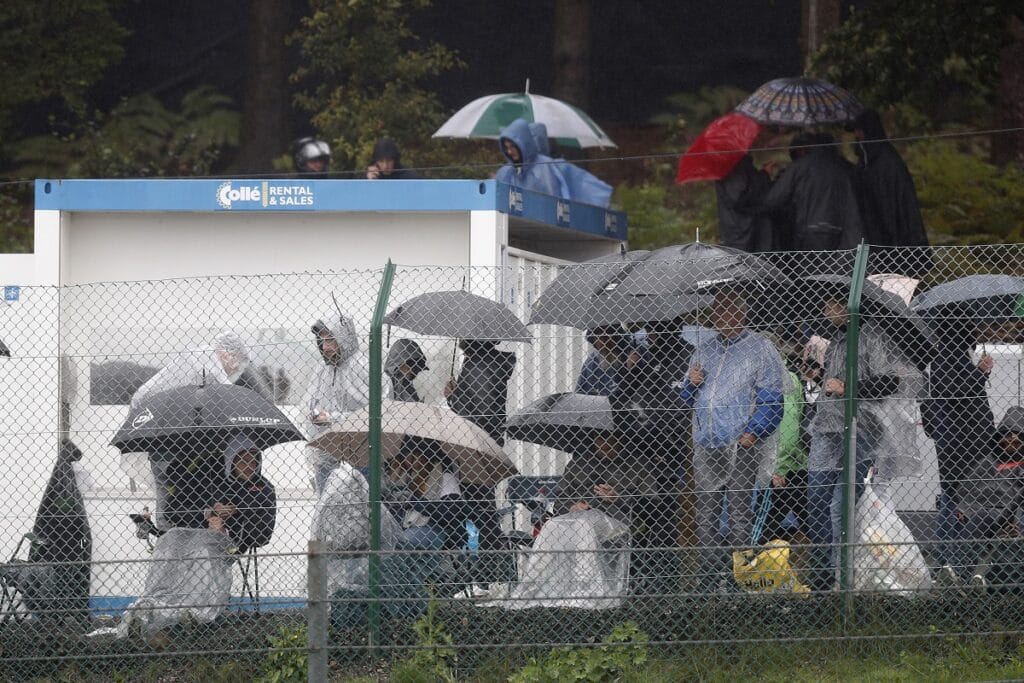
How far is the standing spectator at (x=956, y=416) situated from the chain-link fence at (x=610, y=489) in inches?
0.5

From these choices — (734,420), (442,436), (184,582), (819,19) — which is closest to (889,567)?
(734,420)

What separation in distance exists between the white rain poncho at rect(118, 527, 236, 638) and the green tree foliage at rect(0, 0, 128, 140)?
9.87 metres

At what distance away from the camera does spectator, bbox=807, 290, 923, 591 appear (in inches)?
284

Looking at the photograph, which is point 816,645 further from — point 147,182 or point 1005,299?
point 147,182

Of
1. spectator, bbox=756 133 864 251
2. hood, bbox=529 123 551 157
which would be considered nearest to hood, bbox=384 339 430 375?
spectator, bbox=756 133 864 251

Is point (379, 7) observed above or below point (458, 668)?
above

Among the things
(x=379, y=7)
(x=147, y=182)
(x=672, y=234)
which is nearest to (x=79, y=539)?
(x=147, y=182)

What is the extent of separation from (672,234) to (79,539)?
8.37m

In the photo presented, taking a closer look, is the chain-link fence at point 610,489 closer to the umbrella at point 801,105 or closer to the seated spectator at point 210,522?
the seated spectator at point 210,522

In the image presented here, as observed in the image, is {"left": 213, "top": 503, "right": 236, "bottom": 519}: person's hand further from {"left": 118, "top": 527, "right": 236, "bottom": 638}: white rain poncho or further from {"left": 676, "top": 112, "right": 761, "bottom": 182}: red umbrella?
{"left": 676, "top": 112, "right": 761, "bottom": 182}: red umbrella

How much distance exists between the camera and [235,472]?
299 inches

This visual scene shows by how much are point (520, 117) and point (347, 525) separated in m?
6.10

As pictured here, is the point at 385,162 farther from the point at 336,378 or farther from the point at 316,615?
the point at 316,615

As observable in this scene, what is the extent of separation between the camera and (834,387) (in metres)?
7.27
